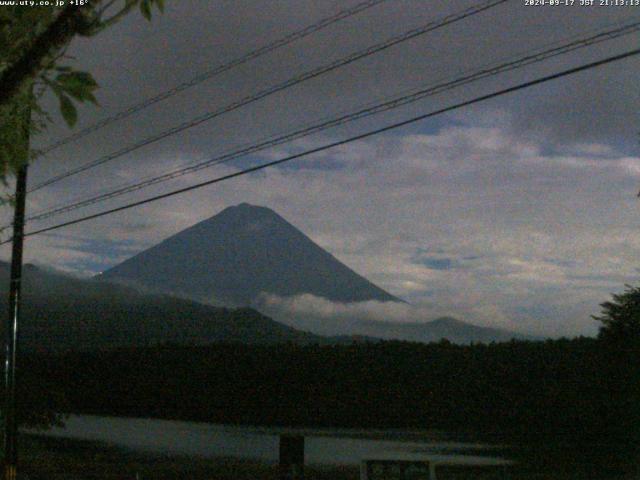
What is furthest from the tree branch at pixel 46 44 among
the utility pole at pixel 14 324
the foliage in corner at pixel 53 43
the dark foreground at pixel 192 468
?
the dark foreground at pixel 192 468

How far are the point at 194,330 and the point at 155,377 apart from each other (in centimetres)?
10948

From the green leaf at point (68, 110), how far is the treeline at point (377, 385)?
27.2m

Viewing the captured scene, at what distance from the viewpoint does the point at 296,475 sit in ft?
48.7

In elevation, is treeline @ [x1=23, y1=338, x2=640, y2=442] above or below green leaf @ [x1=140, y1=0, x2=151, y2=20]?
below

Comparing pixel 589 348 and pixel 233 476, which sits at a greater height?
pixel 589 348

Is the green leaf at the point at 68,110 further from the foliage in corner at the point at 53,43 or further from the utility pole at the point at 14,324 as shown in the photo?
the utility pole at the point at 14,324

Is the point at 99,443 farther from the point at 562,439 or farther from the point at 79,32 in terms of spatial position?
the point at 79,32

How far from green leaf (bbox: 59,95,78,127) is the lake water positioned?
1068 inches

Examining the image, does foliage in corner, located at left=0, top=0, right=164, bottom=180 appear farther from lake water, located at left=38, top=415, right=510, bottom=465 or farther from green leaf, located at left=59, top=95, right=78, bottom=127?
lake water, located at left=38, top=415, right=510, bottom=465

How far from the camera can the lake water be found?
37.3m

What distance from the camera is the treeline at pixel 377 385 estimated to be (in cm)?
4684

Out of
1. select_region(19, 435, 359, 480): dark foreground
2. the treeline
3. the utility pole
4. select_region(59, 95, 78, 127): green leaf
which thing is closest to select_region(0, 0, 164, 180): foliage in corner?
select_region(59, 95, 78, 127): green leaf

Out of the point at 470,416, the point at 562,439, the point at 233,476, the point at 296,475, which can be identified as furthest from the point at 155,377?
the point at 296,475

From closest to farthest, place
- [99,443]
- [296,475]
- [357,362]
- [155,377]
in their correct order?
1. [296,475]
2. [99,443]
3. [357,362]
4. [155,377]
